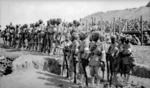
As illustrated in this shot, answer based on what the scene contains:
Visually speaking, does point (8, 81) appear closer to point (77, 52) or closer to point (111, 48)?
point (77, 52)

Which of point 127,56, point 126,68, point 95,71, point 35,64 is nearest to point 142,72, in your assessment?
point 126,68

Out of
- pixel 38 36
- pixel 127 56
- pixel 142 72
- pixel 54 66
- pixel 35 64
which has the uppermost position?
pixel 38 36

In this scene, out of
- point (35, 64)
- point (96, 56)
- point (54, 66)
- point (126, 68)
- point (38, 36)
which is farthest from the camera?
point (38, 36)

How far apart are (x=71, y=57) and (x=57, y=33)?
4933 millimetres

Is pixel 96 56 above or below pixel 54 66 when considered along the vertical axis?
above

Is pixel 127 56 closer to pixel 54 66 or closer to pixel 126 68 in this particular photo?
pixel 126 68

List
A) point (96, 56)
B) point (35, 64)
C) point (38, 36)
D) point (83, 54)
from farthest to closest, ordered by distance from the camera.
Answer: point (38, 36) < point (35, 64) < point (83, 54) < point (96, 56)

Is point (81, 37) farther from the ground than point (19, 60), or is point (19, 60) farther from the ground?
point (81, 37)

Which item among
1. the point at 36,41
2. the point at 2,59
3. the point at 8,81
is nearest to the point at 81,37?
the point at 8,81

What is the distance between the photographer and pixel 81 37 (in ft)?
26.6

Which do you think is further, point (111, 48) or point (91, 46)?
point (111, 48)

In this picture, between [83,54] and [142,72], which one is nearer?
[83,54]

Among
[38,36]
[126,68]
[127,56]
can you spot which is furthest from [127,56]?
[38,36]

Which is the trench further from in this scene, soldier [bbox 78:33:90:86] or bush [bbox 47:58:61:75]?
soldier [bbox 78:33:90:86]
